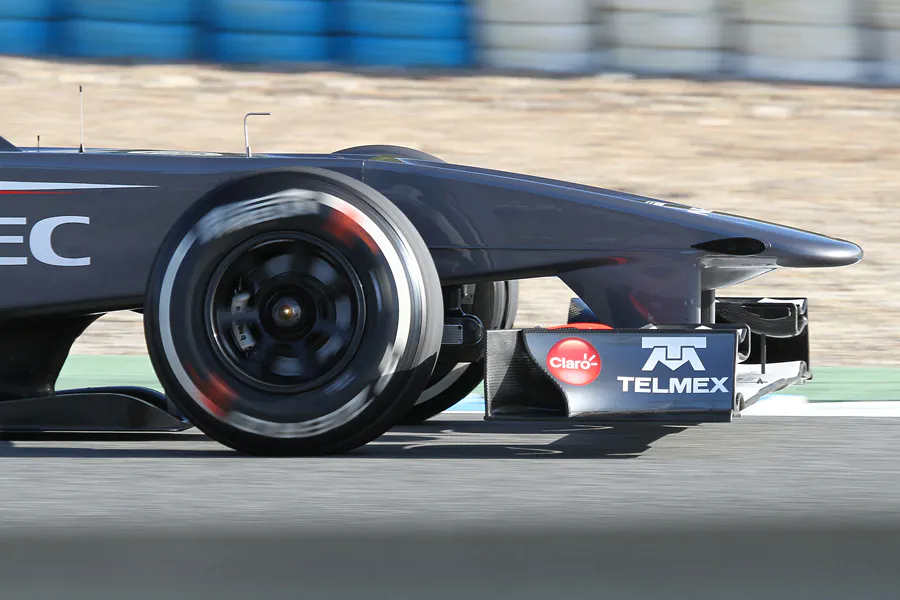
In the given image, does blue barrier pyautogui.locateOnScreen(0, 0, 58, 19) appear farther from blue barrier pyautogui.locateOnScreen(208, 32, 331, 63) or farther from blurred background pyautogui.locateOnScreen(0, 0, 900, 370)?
blue barrier pyautogui.locateOnScreen(208, 32, 331, 63)

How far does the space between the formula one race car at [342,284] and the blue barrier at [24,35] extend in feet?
30.6

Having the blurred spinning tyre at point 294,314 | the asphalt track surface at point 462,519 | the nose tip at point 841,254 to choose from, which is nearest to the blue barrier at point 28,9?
the asphalt track surface at point 462,519

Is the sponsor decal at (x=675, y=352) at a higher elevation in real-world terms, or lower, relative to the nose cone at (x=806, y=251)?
lower

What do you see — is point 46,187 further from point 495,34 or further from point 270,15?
point 495,34

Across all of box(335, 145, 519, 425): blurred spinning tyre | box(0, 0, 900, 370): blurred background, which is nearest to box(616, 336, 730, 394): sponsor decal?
box(335, 145, 519, 425): blurred spinning tyre

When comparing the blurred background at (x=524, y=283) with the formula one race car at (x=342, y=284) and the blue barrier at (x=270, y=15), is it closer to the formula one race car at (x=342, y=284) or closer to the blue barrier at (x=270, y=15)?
the blue barrier at (x=270, y=15)

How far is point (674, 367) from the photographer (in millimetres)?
4969

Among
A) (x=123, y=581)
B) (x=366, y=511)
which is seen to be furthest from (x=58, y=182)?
(x=123, y=581)

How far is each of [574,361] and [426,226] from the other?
0.81m

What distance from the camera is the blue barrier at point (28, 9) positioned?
563 inches

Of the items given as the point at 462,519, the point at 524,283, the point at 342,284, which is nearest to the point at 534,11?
the point at 524,283

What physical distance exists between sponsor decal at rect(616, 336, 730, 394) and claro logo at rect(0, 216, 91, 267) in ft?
6.34

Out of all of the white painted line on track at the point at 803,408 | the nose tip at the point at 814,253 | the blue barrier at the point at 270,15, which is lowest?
the white painted line on track at the point at 803,408

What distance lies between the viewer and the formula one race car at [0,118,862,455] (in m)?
5.03
